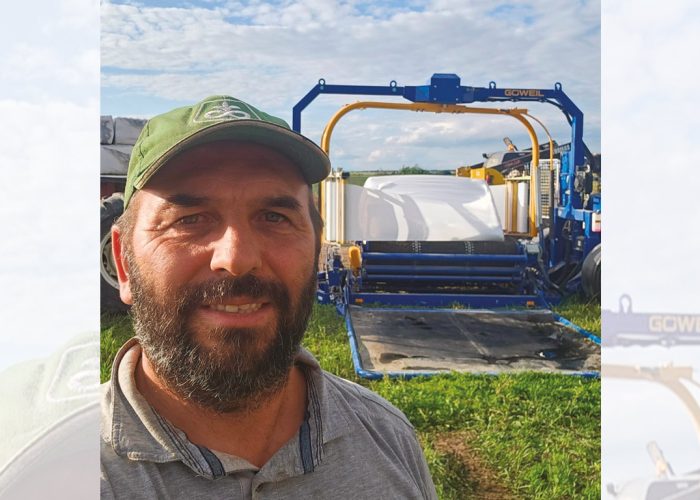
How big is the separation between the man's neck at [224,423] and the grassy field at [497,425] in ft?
1.10

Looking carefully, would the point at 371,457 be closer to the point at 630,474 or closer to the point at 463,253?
the point at 630,474

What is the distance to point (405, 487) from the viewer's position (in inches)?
40.6

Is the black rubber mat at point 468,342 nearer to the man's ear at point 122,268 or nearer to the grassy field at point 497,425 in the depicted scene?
the grassy field at point 497,425

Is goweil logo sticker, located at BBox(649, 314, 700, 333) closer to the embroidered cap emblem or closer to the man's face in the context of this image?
the man's face

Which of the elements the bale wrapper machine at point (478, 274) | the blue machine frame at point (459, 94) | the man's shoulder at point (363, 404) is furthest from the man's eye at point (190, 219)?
the bale wrapper machine at point (478, 274)

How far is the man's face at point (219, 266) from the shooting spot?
3.01 feet

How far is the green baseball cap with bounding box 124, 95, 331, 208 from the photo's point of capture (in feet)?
2.91

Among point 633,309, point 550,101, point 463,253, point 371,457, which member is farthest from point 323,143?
point 463,253

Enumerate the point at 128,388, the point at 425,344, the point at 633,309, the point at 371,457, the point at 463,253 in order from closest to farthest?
the point at 128,388 → the point at 371,457 → the point at 633,309 → the point at 425,344 → the point at 463,253

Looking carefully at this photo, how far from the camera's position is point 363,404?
1.08 metres

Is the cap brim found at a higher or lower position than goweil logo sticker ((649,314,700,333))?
higher

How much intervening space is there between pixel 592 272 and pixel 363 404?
85.7 inches

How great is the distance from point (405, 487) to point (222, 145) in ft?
1.99

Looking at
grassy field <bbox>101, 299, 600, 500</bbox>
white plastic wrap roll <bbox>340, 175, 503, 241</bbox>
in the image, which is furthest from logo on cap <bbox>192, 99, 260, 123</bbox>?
white plastic wrap roll <bbox>340, 175, 503, 241</bbox>
